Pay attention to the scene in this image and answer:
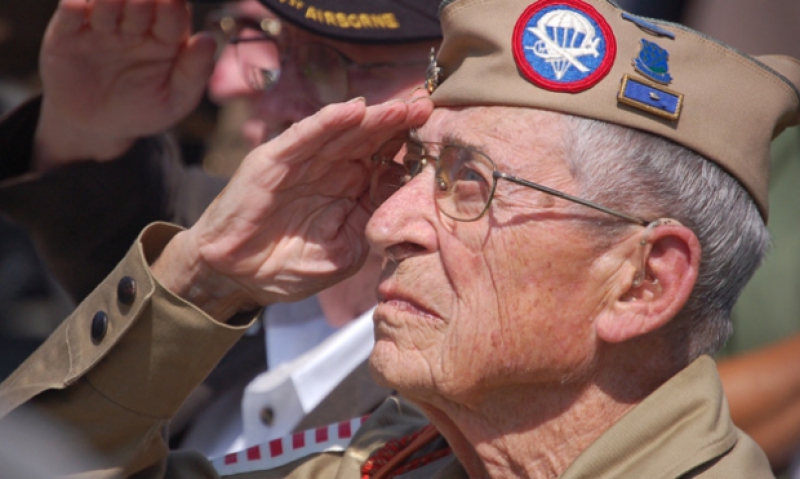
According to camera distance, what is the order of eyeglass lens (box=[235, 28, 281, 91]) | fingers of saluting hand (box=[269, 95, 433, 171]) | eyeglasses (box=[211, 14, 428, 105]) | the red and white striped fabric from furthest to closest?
eyeglass lens (box=[235, 28, 281, 91]) < eyeglasses (box=[211, 14, 428, 105]) < the red and white striped fabric < fingers of saluting hand (box=[269, 95, 433, 171])

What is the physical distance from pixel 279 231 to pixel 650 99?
39.8 inches

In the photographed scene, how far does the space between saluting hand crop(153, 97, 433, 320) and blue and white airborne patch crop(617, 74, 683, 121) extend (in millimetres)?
559

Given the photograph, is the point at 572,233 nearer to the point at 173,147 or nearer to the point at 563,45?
the point at 563,45

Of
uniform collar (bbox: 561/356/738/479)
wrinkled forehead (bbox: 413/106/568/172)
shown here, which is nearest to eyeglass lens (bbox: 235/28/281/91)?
wrinkled forehead (bbox: 413/106/568/172)

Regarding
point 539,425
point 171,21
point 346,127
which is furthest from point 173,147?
point 539,425

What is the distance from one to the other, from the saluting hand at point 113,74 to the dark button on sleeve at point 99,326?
116 cm

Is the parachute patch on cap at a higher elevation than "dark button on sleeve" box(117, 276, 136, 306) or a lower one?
higher

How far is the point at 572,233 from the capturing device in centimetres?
220

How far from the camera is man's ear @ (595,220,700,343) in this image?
7.18 feet

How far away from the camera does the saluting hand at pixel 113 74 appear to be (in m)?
3.41

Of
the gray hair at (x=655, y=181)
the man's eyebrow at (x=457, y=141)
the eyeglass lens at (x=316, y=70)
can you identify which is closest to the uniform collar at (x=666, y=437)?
the gray hair at (x=655, y=181)

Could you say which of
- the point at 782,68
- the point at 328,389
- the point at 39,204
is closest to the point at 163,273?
the point at 328,389

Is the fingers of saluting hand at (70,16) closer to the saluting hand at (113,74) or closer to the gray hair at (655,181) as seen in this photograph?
the saluting hand at (113,74)

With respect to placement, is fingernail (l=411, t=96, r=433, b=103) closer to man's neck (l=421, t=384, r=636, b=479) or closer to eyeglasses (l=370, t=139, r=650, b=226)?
eyeglasses (l=370, t=139, r=650, b=226)
